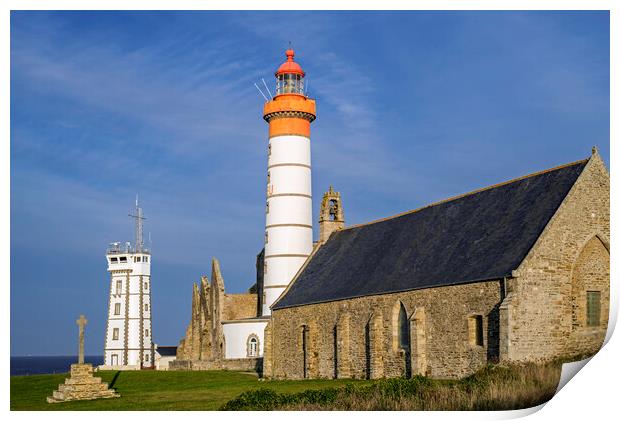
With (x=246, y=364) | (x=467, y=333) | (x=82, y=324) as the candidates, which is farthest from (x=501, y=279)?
(x=246, y=364)

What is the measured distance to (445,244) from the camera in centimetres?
3394

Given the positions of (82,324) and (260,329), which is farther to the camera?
(260,329)

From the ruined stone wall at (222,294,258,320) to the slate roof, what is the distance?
440 inches

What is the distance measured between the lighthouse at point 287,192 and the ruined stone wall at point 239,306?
21.5 feet

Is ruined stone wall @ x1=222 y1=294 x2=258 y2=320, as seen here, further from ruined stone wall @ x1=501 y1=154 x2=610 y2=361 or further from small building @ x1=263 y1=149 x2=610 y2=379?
ruined stone wall @ x1=501 y1=154 x2=610 y2=361

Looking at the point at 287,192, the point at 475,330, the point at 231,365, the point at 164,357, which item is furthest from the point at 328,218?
the point at 164,357

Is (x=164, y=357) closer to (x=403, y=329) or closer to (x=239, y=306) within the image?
(x=239, y=306)

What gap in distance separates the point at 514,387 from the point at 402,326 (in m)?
11.0

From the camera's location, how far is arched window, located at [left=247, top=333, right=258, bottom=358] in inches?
2020

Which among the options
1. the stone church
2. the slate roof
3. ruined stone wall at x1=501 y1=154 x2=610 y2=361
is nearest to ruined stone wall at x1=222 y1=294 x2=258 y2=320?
the stone church

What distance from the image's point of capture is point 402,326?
33.4 metres

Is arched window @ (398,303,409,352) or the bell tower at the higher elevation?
the bell tower
